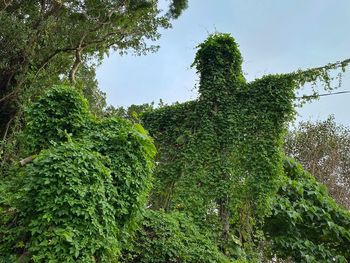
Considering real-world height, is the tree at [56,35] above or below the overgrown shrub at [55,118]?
above

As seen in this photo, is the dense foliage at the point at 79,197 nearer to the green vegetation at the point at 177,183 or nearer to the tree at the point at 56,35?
the green vegetation at the point at 177,183

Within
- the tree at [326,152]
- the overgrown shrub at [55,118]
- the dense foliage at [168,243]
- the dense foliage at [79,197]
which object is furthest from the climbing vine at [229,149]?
the tree at [326,152]

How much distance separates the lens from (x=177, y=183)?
6.77 meters

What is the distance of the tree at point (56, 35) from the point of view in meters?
9.62

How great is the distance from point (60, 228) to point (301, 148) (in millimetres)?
11565

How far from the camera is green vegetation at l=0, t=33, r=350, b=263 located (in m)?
4.11

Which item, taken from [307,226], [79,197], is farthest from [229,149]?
[79,197]

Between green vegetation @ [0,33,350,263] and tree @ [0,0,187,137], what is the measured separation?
4.51 ft

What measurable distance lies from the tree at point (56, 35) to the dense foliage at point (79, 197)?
15.9 feet

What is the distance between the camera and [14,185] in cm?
465

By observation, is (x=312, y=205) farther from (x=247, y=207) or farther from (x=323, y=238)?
(x=247, y=207)

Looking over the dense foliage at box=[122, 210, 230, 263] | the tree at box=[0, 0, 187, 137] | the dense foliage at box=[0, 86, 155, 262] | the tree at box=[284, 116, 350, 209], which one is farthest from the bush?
the tree at box=[284, 116, 350, 209]

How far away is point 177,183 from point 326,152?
8.77m

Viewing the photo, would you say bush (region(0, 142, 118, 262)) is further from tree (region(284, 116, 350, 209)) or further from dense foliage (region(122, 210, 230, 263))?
tree (region(284, 116, 350, 209))
